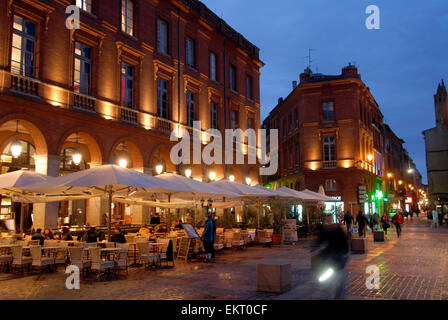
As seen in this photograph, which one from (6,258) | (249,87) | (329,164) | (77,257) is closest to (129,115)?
(6,258)

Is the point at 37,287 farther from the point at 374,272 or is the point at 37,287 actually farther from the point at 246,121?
the point at 246,121

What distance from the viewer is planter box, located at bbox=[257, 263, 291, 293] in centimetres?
886

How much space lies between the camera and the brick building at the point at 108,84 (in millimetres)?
16688

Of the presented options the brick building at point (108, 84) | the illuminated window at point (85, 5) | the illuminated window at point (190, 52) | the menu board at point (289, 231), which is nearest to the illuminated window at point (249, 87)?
the brick building at point (108, 84)

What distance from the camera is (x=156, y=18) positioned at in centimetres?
2409

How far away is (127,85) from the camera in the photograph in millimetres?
22016

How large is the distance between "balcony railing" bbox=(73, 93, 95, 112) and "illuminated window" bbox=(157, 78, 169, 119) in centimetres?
515

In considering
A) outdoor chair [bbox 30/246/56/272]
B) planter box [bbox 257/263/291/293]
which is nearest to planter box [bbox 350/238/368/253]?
planter box [bbox 257/263/291/293]

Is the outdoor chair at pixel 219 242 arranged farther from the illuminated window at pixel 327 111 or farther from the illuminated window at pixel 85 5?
the illuminated window at pixel 327 111

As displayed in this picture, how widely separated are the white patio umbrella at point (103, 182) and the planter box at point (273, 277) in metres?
4.61

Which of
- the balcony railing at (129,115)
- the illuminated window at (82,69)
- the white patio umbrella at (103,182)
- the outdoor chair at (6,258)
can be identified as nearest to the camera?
the outdoor chair at (6,258)

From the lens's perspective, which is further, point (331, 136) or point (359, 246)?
point (331, 136)

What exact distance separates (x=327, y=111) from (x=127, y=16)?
92.4ft

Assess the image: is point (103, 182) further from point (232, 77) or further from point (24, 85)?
point (232, 77)
